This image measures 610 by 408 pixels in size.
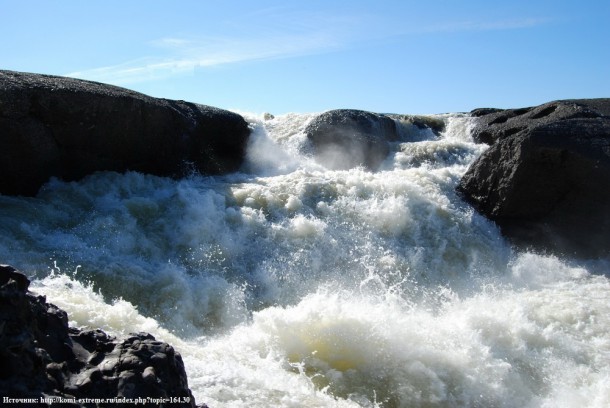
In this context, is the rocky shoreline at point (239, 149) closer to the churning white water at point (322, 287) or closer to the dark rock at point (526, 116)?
the dark rock at point (526, 116)

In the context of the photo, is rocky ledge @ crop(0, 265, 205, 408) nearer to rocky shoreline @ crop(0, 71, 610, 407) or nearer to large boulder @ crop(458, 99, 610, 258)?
rocky shoreline @ crop(0, 71, 610, 407)

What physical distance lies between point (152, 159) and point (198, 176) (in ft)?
3.69

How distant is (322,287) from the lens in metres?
9.07

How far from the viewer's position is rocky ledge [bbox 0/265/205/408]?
2961mm

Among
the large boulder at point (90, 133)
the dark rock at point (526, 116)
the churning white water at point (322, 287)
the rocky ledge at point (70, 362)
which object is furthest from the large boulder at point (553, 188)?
the rocky ledge at point (70, 362)

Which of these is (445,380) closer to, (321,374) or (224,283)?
(321,374)

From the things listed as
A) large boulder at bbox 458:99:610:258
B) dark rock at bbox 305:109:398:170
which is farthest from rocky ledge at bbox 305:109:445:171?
large boulder at bbox 458:99:610:258

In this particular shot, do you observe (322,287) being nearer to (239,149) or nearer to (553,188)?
(553,188)

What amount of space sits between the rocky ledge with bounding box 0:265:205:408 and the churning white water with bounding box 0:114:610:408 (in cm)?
119

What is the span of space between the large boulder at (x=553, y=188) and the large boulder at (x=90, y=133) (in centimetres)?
591

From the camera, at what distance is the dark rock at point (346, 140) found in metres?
14.8

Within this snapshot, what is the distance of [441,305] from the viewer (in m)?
9.06

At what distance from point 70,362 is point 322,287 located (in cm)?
587

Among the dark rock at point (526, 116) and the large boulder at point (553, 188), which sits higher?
the dark rock at point (526, 116)
